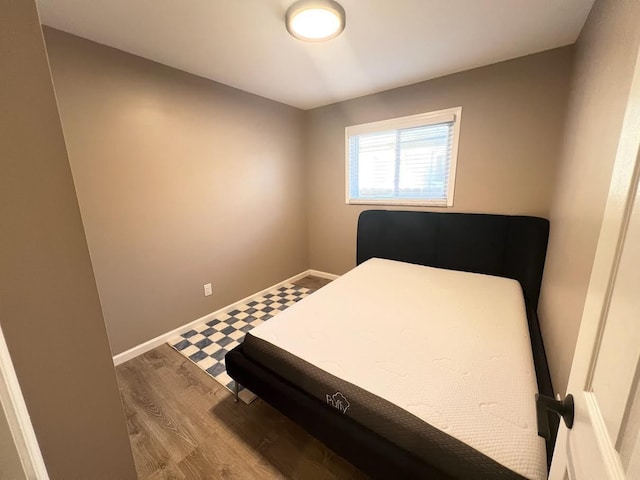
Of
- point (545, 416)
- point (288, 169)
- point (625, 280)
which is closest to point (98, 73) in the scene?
point (288, 169)

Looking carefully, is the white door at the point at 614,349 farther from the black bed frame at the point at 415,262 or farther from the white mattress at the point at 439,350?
the black bed frame at the point at 415,262

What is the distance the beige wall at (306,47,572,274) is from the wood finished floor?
8.19 feet

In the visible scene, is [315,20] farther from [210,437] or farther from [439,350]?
[210,437]

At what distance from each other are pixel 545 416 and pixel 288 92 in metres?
3.19

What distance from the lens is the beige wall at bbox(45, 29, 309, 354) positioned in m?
1.77

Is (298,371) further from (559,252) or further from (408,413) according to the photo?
(559,252)

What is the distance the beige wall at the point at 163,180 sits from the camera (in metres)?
1.77

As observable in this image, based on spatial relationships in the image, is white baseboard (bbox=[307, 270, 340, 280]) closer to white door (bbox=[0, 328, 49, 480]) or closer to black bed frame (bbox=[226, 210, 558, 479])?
black bed frame (bbox=[226, 210, 558, 479])

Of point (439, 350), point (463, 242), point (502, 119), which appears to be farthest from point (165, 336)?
point (502, 119)

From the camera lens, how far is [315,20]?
153 cm

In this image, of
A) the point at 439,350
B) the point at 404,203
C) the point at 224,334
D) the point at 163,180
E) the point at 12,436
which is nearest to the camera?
the point at 12,436

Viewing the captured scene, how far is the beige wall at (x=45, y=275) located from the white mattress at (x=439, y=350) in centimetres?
84

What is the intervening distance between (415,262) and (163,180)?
2.65 metres

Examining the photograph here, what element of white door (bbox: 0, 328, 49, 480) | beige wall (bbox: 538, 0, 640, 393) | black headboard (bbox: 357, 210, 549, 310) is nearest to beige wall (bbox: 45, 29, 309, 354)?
black headboard (bbox: 357, 210, 549, 310)
